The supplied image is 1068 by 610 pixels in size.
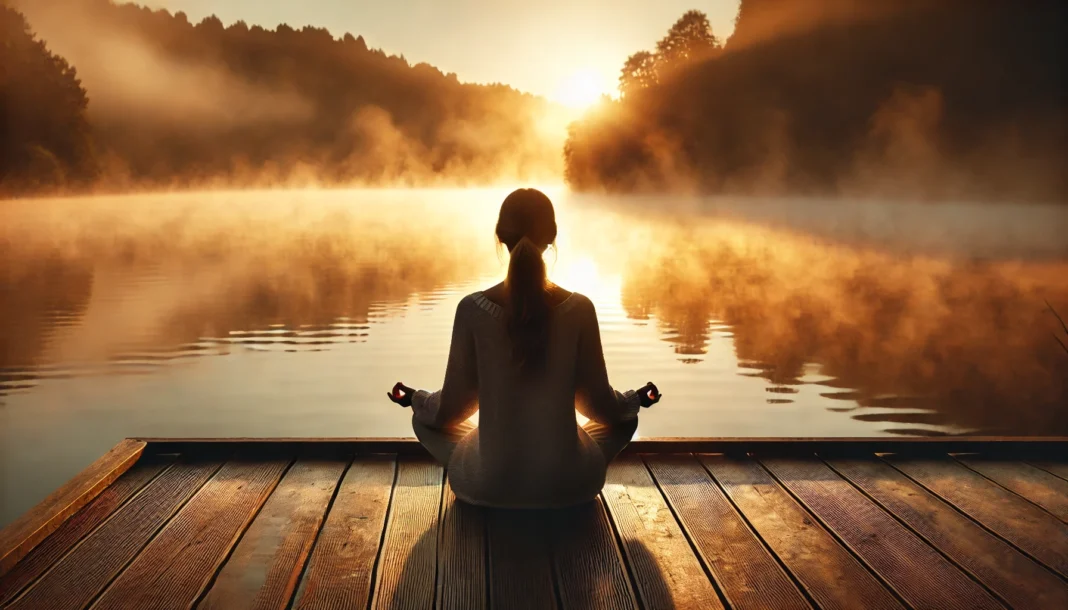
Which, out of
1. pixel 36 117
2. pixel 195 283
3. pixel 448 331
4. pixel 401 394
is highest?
pixel 36 117

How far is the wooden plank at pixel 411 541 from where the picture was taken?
6.68 feet

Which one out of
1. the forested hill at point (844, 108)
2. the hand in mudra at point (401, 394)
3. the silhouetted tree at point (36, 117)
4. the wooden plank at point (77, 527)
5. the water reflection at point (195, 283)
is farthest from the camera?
the forested hill at point (844, 108)

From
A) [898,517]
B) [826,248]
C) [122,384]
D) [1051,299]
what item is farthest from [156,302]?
[826,248]

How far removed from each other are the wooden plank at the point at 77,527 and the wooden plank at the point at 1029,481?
2.74 metres

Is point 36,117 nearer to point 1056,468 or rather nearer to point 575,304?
point 575,304

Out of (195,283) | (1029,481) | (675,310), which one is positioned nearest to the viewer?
(1029,481)

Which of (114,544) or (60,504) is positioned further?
(60,504)

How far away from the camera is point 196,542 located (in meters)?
2.33

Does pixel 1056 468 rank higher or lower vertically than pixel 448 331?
→ higher

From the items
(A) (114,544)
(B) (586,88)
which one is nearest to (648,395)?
(A) (114,544)

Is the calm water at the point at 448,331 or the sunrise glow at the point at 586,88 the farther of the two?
the sunrise glow at the point at 586,88

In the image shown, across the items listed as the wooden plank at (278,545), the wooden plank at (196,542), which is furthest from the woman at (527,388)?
the wooden plank at (196,542)

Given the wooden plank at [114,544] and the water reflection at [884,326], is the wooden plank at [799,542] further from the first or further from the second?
the water reflection at [884,326]

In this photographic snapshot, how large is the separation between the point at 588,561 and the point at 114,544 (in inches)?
49.1
